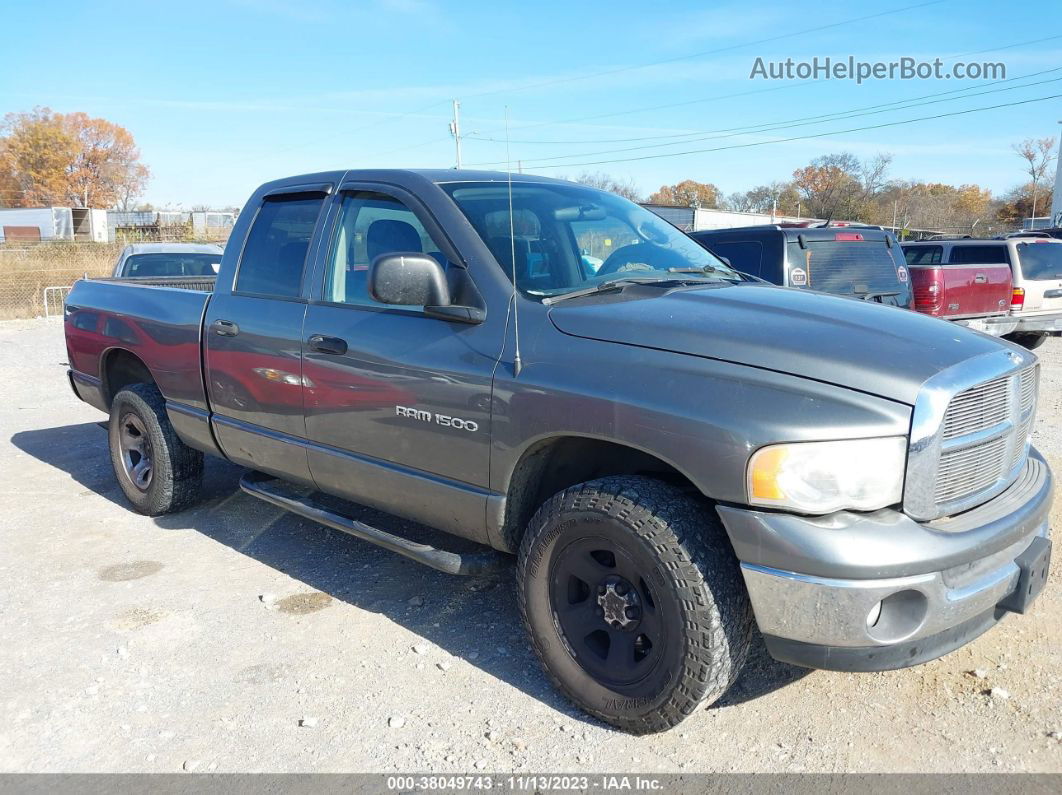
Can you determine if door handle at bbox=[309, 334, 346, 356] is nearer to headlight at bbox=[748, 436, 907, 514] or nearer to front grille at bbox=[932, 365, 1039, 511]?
headlight at bbox=[748, 436, 907, 514]

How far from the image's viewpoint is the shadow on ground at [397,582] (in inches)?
134

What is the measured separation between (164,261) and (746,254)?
27.8 feet

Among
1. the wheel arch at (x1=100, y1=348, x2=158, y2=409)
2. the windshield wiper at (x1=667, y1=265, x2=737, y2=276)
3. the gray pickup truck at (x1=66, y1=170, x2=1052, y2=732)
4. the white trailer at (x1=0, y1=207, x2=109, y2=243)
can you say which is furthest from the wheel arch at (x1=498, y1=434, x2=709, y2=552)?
the white trailer at (x1=0, y1=207, x2=109, y2=243)

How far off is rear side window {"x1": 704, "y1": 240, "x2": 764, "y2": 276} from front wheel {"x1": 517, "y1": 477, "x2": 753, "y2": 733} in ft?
18.2

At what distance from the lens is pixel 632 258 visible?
3779 millimetres

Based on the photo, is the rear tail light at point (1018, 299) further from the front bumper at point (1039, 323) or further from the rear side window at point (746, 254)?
the rear side window at point (746, 254)

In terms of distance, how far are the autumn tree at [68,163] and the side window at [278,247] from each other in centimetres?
8842

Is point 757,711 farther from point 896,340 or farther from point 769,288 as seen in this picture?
point 769,288

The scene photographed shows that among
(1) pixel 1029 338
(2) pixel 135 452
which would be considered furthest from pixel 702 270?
(1) pixel 1029 338

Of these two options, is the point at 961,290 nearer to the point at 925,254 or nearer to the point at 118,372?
the point at 925,254

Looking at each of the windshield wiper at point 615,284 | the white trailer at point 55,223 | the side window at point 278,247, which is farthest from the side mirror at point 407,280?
the white trailer at point 55,223

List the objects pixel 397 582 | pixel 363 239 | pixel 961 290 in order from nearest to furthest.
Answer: pixel 363 239 < pixel 397 582 < pixel 961 290

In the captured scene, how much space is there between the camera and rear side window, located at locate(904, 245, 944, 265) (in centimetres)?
1452

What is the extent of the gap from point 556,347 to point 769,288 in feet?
3.79
